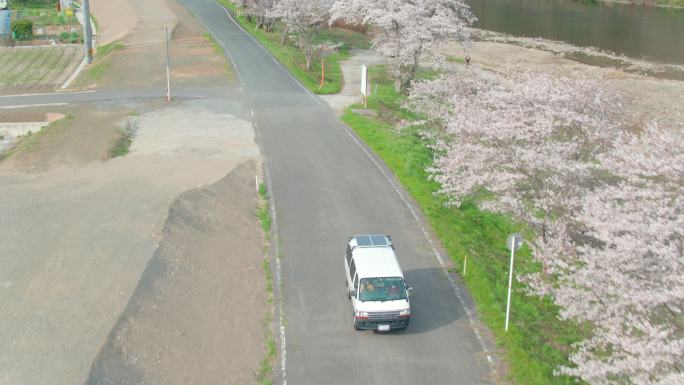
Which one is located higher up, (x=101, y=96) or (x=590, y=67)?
(x=590, y=67)

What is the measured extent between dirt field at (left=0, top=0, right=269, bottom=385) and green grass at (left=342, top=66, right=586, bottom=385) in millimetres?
6078

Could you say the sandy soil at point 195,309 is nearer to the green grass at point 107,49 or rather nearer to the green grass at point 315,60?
the green grass at point 315,60

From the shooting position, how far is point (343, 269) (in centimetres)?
1958

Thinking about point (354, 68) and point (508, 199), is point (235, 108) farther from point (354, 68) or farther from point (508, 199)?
point (508, 199)

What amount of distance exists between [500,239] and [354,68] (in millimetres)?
29531

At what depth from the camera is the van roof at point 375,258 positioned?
1658 centimetres

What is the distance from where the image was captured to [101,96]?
40.4 metres

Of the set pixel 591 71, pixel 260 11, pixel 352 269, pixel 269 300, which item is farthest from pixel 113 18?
pixel 352 269

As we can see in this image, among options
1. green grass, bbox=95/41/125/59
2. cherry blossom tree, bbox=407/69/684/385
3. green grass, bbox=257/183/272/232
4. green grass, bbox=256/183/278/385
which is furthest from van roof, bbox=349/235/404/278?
green grass, bbox=95/41/125/59

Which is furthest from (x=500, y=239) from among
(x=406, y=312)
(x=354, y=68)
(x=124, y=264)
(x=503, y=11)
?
(x=503, y=11)

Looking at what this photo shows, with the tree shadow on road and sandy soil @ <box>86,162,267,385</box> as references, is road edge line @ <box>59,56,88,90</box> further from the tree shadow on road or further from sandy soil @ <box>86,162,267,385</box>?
the tree shadow on road

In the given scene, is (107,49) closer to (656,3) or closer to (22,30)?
(22,30)

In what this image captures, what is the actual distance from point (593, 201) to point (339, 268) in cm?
772

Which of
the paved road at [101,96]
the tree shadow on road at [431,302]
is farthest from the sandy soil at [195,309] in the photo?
the paved road at [101,96]
